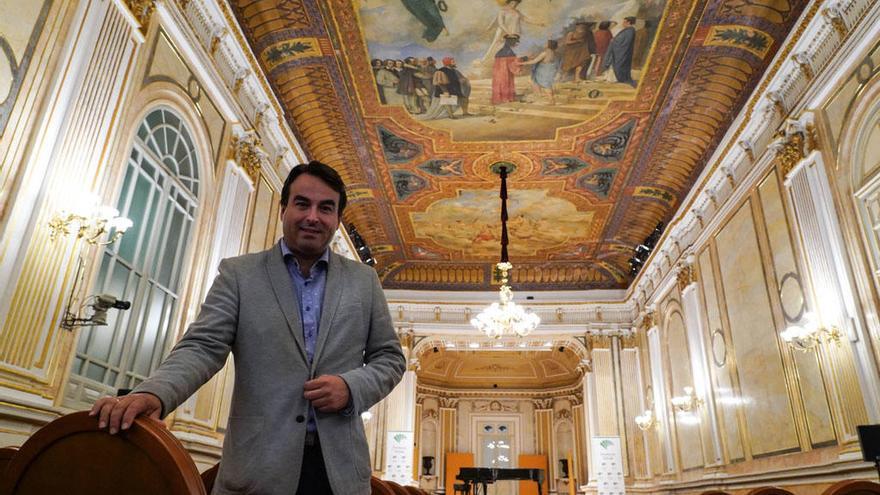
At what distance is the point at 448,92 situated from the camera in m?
8.92

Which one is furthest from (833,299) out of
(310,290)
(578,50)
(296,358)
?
(296,358)

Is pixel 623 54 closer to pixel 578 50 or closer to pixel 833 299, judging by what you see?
pixel 578 50

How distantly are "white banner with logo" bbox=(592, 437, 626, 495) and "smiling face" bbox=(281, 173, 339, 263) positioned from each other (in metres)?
13.6

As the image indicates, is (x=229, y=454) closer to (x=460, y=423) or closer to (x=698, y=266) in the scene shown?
(x=698, y=266)

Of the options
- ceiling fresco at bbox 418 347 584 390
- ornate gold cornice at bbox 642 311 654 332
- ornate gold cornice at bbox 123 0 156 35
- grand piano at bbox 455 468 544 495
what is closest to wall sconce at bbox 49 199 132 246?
ornate gold cornice at bbox 123 0 156 35

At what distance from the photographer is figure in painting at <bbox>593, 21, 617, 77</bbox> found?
7600 mm

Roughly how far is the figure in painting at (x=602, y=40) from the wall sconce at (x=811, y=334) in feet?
13.7

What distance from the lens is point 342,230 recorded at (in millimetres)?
12453

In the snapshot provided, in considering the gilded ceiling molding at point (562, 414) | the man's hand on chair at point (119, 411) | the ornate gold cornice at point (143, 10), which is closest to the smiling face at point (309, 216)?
the man's hand on chair at point (119, 411)

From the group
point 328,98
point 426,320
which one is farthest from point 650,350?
point 328,98

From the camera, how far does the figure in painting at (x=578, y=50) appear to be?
7.71 meters

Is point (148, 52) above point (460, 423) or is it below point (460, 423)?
above

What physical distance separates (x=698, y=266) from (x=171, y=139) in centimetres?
878

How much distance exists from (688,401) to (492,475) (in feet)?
13.7
